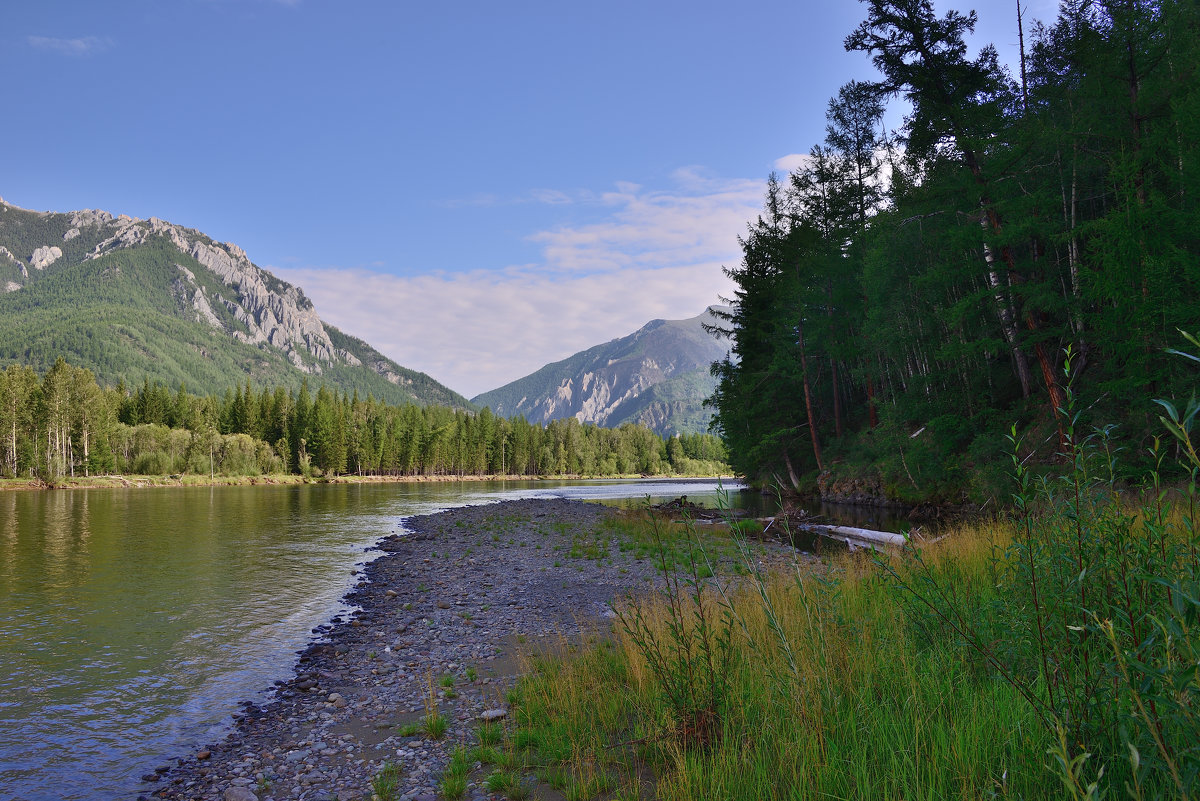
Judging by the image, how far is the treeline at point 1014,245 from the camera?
15984 millimetres

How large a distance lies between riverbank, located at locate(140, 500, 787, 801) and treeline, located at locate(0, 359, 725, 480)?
80.0 meters

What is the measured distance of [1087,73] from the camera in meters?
19.4

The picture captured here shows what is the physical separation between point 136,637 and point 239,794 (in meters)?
8.15

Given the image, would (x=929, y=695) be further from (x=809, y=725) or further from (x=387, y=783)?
(x=387, y=783)

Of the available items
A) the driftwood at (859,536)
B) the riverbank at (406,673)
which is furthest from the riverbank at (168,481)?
the riverbank at (406,673)

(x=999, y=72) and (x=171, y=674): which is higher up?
(x=999, y=72)

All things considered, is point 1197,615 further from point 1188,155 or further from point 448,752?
point 1188,155

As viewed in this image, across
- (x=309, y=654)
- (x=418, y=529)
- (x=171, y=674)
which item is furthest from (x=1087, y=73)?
(x=418, y=529)

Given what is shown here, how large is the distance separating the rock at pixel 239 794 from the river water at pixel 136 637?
4.22 ft

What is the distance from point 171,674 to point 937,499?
1074 inches

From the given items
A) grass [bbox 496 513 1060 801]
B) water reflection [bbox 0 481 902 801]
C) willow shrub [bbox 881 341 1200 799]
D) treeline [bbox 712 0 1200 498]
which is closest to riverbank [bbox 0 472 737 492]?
treeline [bbox 712 0 1200 498]

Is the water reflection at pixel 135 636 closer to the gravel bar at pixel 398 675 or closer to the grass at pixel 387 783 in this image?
the gravel bar at pixel 398 675

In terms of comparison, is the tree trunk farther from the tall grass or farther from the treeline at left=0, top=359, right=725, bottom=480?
the treeline at left=0, top=359, right=725, bottom=480

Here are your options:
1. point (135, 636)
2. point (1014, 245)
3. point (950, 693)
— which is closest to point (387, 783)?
point (950, 693)
